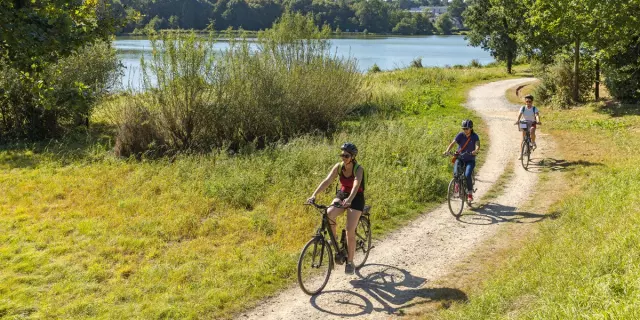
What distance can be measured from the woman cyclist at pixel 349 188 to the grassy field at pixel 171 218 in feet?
5.20

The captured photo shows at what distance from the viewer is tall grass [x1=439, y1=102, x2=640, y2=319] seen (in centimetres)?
578

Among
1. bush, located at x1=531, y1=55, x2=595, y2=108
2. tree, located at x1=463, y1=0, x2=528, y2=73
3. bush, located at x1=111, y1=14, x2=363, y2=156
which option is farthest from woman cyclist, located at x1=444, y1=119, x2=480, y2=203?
tree, located at x1=463, y1=0, x2=528, y2=73

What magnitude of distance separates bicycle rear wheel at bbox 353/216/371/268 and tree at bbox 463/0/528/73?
39.7 meters

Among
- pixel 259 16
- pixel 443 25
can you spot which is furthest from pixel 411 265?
pixel 443 25

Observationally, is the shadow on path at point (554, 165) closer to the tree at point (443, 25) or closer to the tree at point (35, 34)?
the tree at point (35, 34)

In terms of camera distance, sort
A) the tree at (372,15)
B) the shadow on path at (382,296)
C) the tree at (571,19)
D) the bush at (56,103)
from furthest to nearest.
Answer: the tree at (372,15) → the tree at (571,19) → the bush at (56,103) → the shadow on path at (382,296)

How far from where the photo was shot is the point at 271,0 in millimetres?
71812

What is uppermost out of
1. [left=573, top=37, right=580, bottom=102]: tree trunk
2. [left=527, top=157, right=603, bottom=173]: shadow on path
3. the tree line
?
the tree line

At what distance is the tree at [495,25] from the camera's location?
4466cm

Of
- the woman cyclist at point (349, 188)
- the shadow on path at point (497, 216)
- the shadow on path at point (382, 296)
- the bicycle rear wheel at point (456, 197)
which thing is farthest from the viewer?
the bicycle rear wheel at point (456, 197)

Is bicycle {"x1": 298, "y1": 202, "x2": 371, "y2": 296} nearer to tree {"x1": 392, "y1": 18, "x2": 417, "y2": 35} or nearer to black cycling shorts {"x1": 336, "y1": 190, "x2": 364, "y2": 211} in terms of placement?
black cycling shorts {"x1": 336, "y1": 190, "x2": 364, "y2": 211}

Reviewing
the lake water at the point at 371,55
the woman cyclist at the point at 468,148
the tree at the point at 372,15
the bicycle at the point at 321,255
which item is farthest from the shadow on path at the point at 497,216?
the tree at the point at 372,15

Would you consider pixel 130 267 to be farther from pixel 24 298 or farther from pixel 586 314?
pixel 586 314

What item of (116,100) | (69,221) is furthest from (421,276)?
(116,100)
